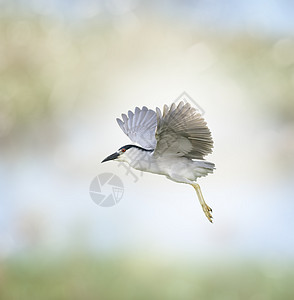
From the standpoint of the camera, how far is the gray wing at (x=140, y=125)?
3.78 meters

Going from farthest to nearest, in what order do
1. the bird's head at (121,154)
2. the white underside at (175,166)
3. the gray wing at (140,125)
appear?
the gray wing at (140,125)
the bird's head at (121,154)
the white underside at (175,166)

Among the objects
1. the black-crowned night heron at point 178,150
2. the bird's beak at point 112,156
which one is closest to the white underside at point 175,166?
the black-crowned night heron at point 178,150

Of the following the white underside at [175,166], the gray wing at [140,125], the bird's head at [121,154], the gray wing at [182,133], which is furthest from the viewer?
the gray wing at [140,125]

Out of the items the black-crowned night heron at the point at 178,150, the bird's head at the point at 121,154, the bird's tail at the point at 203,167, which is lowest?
the bird's tail at the point at 203,167

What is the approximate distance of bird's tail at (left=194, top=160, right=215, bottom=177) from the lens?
3.31 m

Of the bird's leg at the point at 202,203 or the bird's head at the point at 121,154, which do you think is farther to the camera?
the bird's head at the point at 121,154

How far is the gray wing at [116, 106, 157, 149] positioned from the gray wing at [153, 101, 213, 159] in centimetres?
50

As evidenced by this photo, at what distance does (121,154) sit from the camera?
3453mm

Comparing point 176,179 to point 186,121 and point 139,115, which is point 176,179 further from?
point 139,115

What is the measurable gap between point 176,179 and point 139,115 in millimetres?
770

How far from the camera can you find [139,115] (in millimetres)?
3893

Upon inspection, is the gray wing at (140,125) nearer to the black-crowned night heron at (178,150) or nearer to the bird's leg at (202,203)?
the black-crowned night heron at (178,150)

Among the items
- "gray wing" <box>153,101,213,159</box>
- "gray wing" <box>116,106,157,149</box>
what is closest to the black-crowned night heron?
"gray wing" <box>153,101,213,159</box>

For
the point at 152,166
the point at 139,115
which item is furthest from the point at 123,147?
the point at 139,115
